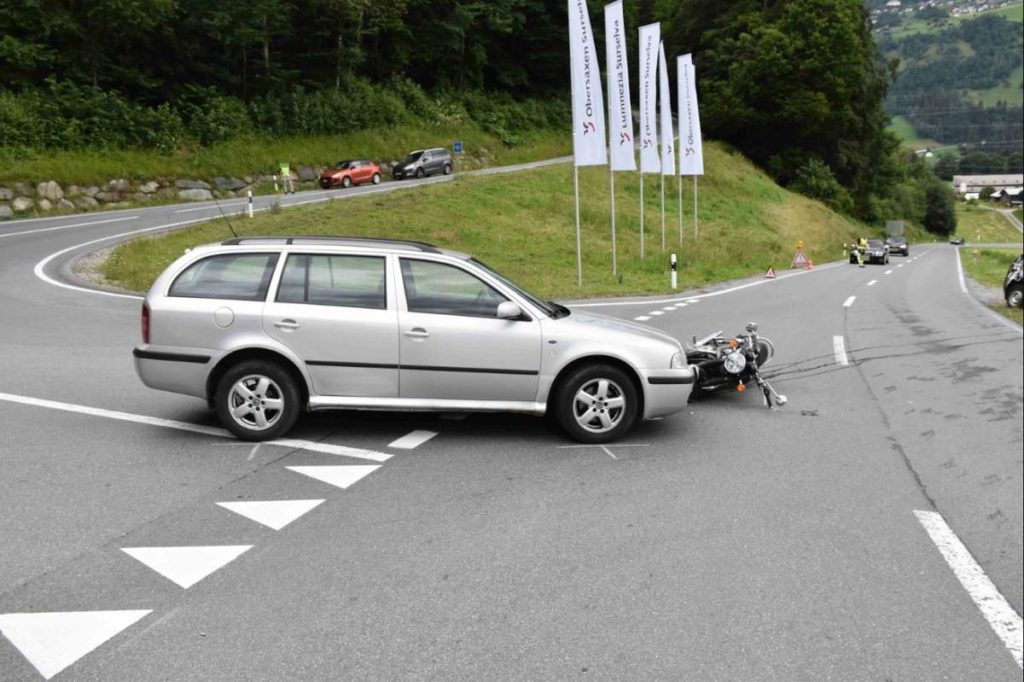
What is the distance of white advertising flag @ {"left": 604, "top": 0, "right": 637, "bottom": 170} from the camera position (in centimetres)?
2430

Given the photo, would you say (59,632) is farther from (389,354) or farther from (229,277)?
(229,277)

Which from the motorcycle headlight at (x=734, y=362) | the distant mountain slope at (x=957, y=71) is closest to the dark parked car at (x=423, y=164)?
the motorcycle headlight at (x=734, y=362)

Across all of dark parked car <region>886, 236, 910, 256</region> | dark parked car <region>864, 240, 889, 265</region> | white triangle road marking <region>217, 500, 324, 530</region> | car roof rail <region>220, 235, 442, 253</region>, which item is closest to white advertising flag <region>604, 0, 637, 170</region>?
car roof rail <region>220, 235, 442, 253</region>

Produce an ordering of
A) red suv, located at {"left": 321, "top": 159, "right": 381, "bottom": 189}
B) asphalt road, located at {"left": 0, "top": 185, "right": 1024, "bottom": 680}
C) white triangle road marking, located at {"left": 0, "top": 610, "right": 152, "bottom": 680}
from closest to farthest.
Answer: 1. asphalt road, located at {"left": 0, "top": 185, "right": 1024, "bottom": 680}
2. white triangle road marking, located at {"left": 0, "top": 610, "right": 152, "bottom": 680}
3. red suv, located at {"left": 321, "top": 159, "right": 381, "bottom": 189}

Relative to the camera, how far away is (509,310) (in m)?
7.34

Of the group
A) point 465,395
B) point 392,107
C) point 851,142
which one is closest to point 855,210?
point 851,142

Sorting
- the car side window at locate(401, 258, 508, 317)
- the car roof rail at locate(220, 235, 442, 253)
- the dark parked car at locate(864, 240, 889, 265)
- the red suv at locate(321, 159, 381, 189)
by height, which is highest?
the red suv at locate(321, 159, 381, 189)

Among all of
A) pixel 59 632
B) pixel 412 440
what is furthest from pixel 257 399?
pixel 59 632

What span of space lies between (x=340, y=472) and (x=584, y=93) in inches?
668

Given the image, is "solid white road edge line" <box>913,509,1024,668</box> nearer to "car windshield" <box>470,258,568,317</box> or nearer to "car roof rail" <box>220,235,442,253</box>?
"car windshield" <box>470,258,568,317</box>

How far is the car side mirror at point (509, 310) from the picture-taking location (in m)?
7.32

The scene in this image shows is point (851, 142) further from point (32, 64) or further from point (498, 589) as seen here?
point (498, 589)

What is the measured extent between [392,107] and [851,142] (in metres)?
37.3

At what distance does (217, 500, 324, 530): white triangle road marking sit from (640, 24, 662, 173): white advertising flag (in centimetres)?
2431
